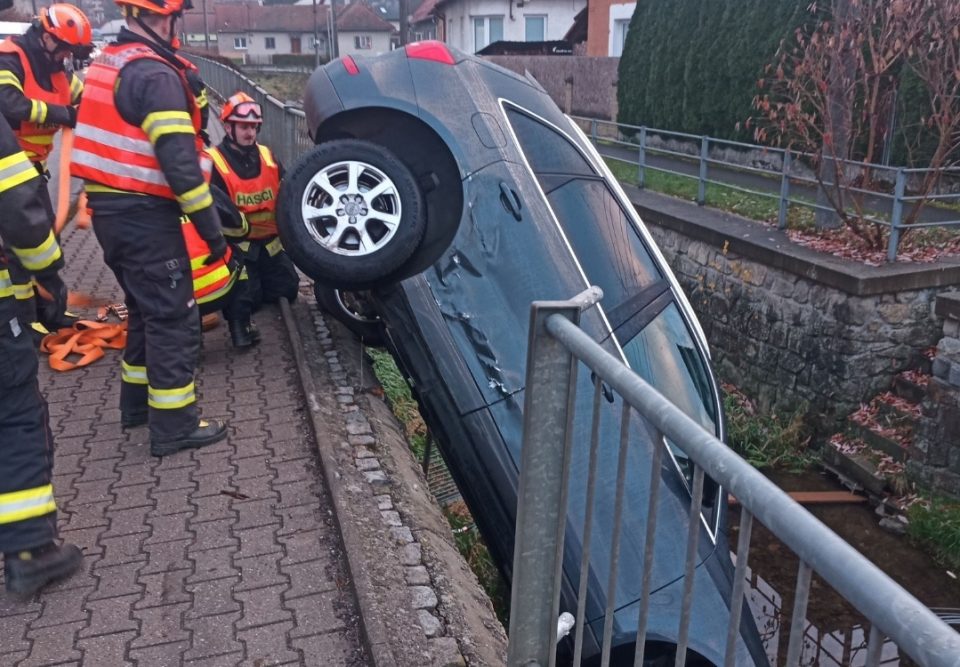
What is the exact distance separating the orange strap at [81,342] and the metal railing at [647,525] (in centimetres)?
403

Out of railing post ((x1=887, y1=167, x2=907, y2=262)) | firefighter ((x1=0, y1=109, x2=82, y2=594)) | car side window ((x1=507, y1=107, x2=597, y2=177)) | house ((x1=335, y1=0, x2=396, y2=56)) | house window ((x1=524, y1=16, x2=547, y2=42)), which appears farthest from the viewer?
house ((x1=335, y1=0, x2=396, y2=56))

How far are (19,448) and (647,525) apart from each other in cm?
236

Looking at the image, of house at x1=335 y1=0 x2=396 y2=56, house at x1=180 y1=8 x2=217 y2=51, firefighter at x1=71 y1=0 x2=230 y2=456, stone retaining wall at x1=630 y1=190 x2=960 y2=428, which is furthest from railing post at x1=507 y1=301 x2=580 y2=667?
house at x1=180 y1=8 x2=217 y2=51

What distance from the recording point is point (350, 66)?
4.20 meters

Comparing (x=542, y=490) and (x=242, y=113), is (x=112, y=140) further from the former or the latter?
(x=542, y=490)

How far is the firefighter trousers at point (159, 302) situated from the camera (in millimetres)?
3771

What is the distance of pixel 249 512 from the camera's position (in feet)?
12.0

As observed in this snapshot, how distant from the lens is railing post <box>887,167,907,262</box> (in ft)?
22.6

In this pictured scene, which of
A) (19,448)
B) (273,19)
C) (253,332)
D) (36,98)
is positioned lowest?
(253,332)

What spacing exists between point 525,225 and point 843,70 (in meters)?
5.85

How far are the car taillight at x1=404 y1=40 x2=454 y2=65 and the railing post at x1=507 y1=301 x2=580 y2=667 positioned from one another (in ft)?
8.60

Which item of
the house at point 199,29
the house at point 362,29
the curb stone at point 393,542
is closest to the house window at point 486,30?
the curb stone at point 393,542

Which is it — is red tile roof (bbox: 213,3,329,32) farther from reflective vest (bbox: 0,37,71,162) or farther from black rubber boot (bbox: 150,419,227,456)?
black rubber boot (bbox: 150,419,227,456)

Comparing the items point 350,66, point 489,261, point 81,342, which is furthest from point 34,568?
point 81,342
